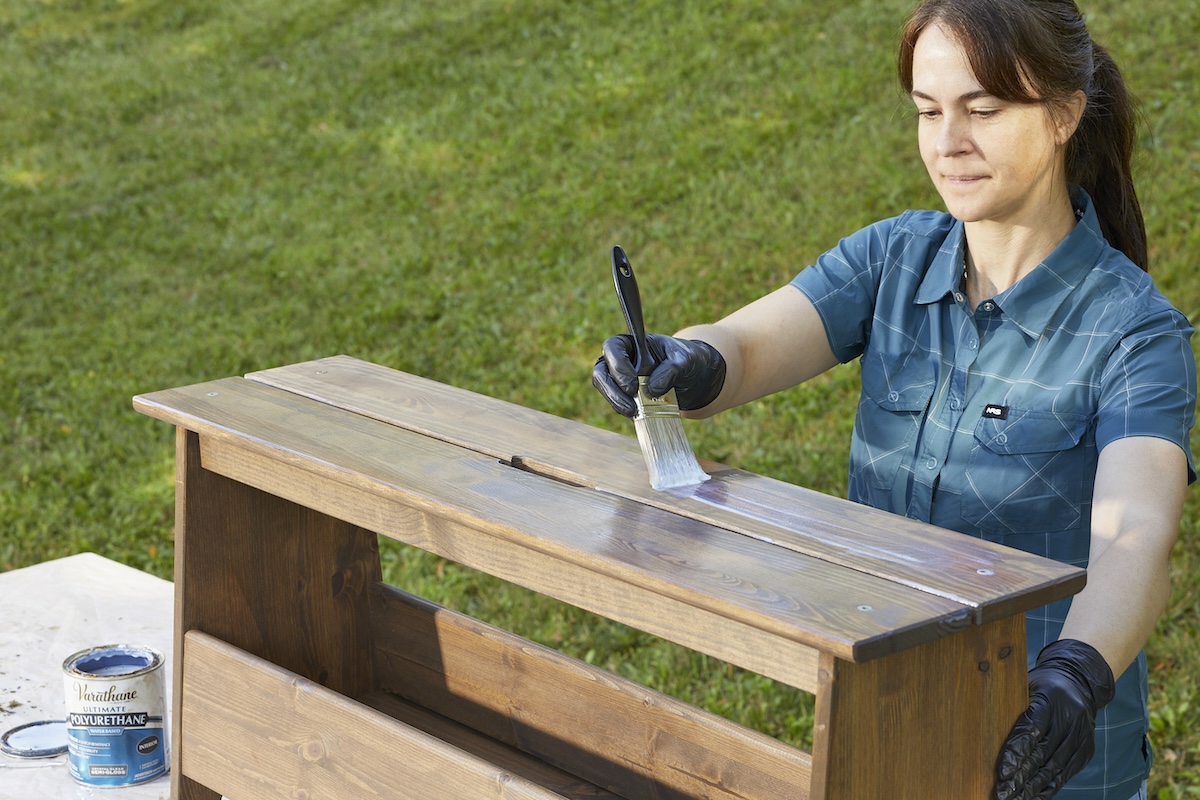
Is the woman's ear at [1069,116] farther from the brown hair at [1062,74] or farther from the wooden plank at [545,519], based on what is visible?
the wooden plank at [545,519]

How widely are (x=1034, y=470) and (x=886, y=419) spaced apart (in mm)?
274

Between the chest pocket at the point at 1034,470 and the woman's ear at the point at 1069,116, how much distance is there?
0.40m

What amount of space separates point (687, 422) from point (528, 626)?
1.11 metres

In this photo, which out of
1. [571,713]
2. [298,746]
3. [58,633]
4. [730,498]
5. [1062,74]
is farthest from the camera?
[58,633]

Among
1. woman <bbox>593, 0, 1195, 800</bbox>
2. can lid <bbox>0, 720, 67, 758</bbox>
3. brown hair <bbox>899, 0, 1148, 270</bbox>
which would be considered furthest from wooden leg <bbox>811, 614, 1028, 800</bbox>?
can lid <bbox>0, 720, 67, 758</bbox>

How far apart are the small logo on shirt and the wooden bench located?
0.35m

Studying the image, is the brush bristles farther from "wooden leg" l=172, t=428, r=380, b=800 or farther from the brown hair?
"wooden leg" l=172, t=428, r=380, b=800

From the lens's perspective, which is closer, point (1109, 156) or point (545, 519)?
point (545, 519)

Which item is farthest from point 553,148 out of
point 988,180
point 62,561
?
point 988,180

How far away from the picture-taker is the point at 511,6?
27.7ft

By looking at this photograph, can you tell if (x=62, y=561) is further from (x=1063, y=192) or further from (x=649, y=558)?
(x=1063, y=192)

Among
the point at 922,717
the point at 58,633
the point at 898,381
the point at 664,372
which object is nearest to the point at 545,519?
the point at 664,372

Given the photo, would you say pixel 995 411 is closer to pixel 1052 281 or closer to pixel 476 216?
pixel 1052 281

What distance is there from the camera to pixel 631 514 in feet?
5.42
